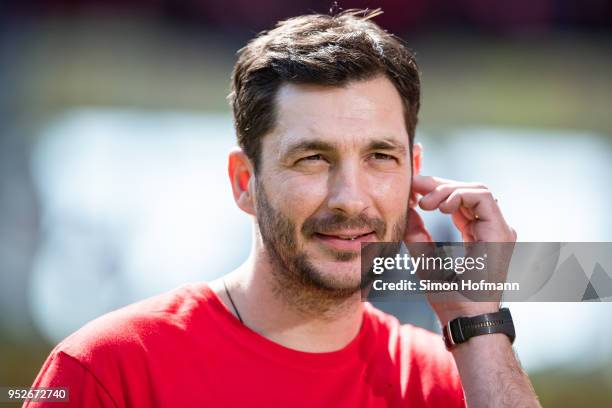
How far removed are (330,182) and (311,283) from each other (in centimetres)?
32

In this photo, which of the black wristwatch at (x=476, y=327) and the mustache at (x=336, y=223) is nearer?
the mustache at (x=336, y=223)

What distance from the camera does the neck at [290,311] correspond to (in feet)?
8.43

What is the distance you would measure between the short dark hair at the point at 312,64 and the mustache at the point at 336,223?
0.31m

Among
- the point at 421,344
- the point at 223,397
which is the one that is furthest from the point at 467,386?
the point at 223,397

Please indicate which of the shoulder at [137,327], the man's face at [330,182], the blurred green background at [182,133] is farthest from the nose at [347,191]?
the blurred green background at [182,133]

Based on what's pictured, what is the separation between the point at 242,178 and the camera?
278cm

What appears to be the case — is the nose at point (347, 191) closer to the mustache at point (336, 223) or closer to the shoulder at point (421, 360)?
the mustache at point (336, 223)

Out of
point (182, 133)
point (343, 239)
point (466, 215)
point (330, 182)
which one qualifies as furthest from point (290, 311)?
point (182, 133)

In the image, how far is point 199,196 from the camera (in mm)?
6488

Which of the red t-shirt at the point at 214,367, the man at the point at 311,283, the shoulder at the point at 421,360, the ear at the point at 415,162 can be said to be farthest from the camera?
the ear at the point at 415,162

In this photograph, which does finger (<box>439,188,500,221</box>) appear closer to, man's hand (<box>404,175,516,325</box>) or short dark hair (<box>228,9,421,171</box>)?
man's hand (<box>404,175,516,325</box>)

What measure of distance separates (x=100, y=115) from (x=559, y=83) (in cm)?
463

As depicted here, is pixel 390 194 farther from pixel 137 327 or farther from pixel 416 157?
pixel 137 327

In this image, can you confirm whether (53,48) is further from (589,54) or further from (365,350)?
(365,350)
